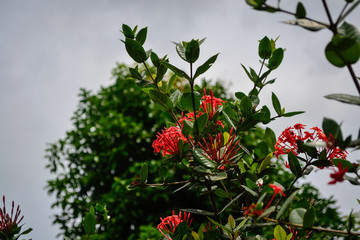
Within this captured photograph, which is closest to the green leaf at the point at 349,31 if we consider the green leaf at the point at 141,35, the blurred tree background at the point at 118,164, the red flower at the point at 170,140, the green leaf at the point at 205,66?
the green leaf at the point at 205,66

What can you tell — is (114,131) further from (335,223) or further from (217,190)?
(217,190)

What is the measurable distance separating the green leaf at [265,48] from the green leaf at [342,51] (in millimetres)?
562

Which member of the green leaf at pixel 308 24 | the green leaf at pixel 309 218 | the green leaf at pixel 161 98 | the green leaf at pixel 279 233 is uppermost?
the green leaf at pixel 161 98

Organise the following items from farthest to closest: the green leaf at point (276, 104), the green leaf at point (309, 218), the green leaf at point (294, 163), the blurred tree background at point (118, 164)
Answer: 1. the blurred tree background at point (118, 164)
2. the green leaf at point (276, 104)
3. the green leaf at point (294, 163)
4. the green leaf at point (309, 218)

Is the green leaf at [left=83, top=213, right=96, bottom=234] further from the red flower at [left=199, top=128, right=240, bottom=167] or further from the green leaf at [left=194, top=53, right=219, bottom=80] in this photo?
the green leaf at [left=194, top=53, right=219, bottom=80]

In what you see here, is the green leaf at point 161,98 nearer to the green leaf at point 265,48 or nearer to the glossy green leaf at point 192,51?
the glossy green leaf at point 192,51

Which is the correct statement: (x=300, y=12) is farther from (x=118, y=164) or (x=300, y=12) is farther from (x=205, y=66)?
(x=118, y=164)

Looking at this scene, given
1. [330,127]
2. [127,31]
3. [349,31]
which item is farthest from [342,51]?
[127,31]

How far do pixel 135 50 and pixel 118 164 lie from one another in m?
4.67

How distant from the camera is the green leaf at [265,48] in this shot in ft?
4.47

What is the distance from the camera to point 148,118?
6117 millimetres

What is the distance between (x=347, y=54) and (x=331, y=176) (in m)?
0.29

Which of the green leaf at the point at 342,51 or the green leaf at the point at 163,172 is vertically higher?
the green leaf at the point at 342,51

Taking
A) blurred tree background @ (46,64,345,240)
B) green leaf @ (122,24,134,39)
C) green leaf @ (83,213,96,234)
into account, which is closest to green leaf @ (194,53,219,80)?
green leaf @ (122,24,134,39)
